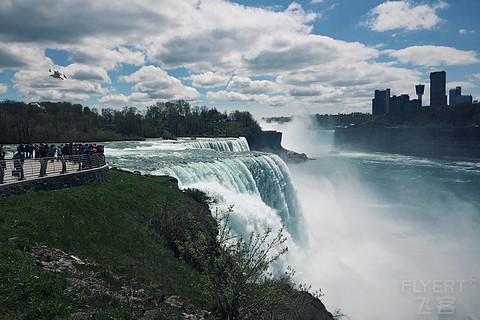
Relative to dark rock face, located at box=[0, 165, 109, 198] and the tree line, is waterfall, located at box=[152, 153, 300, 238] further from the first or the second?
the tree line

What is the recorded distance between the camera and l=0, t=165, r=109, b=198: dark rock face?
1039cm

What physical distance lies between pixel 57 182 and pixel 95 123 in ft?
191

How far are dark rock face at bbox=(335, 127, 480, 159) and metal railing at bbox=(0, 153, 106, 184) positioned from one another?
86285 millimetres

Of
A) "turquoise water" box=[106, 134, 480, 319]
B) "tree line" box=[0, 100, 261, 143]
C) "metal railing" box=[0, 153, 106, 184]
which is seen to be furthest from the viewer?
"tree line" box=[0, 100, 261, 143]

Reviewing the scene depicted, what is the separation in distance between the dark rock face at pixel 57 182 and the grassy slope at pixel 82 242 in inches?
15.5

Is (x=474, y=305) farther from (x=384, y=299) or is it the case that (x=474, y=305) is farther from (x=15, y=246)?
(x=15, y=246)

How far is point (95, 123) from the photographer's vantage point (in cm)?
6606

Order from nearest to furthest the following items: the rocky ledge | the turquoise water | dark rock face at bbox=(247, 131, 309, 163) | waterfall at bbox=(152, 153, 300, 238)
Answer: the rocky ledge < waterfall at bbox=(152, 153, 300, 238) < the turquoise water < dark rock face at bbox=(247, 131, 309, 163)

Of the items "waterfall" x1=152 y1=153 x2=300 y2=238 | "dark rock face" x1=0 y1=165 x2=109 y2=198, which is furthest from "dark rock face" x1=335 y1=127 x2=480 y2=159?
"dark rock face" x1=0 y1=165 x2=109 y2=198

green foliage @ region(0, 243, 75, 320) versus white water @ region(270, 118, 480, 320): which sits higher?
green foliage @ region(0, 243, 75, 320)

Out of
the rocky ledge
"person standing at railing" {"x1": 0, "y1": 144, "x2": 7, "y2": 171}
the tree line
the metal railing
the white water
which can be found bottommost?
the white water

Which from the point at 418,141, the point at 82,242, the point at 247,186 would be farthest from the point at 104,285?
the point at 418,141

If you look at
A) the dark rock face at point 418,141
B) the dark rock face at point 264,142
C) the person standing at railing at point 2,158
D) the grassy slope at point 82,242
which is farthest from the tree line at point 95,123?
the dark rock face at point 418,141

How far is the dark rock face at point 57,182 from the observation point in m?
10.4
